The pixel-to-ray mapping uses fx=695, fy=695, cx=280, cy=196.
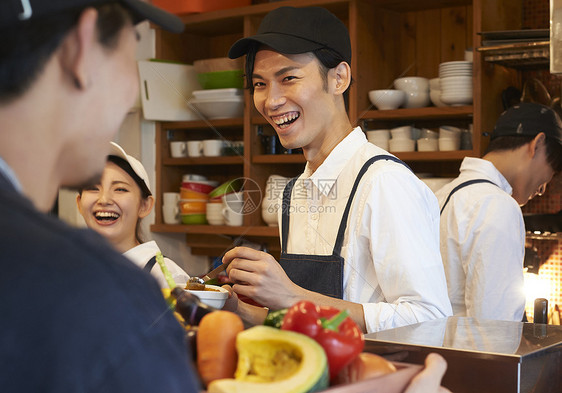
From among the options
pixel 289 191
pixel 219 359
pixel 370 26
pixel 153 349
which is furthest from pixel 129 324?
pixel 370 26

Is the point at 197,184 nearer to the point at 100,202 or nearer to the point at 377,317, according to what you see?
the point at 100,202

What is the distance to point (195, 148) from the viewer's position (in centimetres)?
365

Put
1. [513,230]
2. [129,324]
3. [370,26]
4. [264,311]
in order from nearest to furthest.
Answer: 1. [129,324]
2. [264,311]
3. [513,230]
4. [370,26]

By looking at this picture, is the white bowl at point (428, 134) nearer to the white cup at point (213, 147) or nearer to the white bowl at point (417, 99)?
the white bowl at point (417, 99)

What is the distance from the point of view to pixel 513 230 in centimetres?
225

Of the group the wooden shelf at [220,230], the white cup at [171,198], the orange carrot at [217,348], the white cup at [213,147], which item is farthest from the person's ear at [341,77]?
the white cup at [171,198]

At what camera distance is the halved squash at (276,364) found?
0.69m

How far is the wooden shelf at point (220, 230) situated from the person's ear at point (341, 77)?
154 cm

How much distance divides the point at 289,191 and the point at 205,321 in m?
1.16

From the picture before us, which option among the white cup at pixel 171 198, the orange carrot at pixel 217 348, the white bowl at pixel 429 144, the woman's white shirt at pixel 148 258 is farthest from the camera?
the white cup at pixel 171 198

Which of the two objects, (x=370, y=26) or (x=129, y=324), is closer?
(x=129, y=324)

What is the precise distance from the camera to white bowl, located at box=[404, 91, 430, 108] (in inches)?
118

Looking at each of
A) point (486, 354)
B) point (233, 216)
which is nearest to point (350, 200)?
point (486, 354)

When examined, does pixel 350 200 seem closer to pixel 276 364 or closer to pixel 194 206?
pixel 276 364
